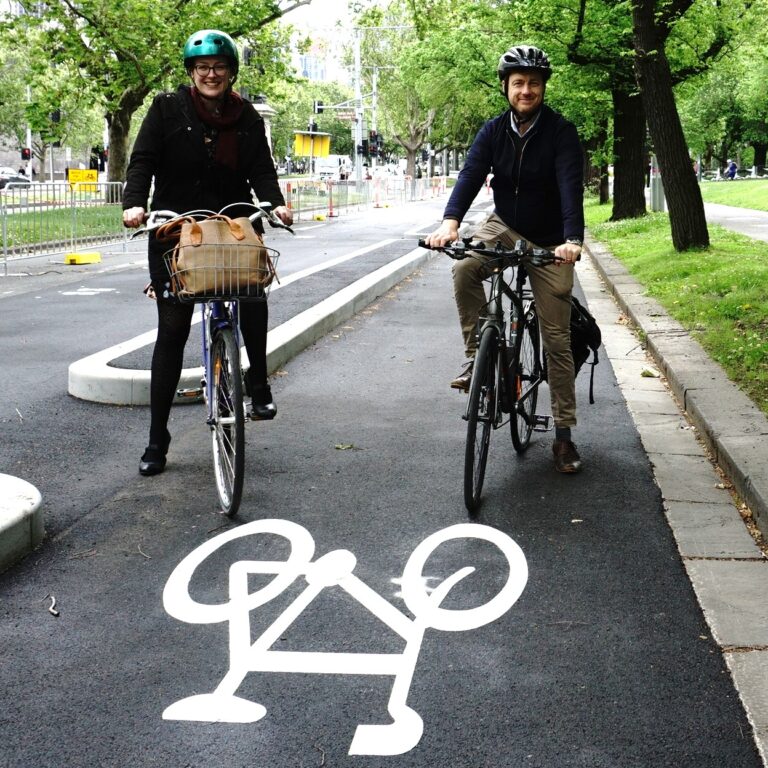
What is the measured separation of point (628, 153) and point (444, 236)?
2195cm

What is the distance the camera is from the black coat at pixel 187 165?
537cm

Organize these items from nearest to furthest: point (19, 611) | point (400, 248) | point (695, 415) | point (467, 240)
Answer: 1. point (19, 611)
2. point (467, 240)
3. point (695, 415)
4. point (400, 248)

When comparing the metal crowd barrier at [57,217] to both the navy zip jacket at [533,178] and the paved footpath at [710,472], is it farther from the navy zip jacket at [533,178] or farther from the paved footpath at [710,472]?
the navy zip jacket at [533,178]

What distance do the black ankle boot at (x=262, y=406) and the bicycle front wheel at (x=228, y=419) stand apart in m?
0.37

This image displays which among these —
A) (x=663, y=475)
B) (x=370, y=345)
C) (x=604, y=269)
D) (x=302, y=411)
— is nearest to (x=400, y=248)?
(x=604, y=269)

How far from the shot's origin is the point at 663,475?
19.5 ft

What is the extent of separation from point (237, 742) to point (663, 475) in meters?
3.38

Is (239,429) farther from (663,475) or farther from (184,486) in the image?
(663,475)

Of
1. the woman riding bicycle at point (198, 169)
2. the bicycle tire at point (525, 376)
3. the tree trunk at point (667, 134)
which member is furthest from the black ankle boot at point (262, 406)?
the tree trunk at point (667, 134)

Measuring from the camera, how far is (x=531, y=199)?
574cm

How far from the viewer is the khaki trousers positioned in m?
5.75

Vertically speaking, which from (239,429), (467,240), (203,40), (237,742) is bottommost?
(237,742)

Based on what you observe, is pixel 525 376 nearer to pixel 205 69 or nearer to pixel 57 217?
pixel 205 69

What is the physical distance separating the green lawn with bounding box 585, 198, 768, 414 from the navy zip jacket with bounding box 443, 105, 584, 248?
197cm
